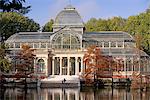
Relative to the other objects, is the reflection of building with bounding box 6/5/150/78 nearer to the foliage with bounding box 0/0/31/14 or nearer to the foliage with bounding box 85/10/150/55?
the foliage with bounding box 85/10/150/55

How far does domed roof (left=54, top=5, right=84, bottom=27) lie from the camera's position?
241ft

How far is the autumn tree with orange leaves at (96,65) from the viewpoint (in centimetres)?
5988

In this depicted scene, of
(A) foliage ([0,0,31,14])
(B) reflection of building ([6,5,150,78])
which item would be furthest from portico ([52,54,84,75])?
(A) foliage ([0,0,31,14])

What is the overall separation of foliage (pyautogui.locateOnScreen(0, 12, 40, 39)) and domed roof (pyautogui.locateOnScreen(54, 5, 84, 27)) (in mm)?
11972

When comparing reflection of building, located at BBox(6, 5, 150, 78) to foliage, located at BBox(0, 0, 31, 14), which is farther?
reflection of building, located at BBox(6, 5, 150, 78)

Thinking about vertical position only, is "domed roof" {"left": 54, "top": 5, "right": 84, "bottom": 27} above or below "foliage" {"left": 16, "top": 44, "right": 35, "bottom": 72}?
above

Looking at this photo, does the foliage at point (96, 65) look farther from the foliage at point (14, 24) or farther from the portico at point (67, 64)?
the foliage at point (14, 24)

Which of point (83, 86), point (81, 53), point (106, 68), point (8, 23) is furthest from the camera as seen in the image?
point (8, 23)

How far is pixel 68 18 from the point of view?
73.9m

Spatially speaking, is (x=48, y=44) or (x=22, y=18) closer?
→ (x=48, y=44)

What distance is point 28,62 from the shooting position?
202ft

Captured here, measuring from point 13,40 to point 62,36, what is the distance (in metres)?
8.21

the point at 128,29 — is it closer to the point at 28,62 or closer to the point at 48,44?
the point at 48,44

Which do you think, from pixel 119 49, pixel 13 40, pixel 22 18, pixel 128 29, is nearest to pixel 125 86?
pixel 119 49
